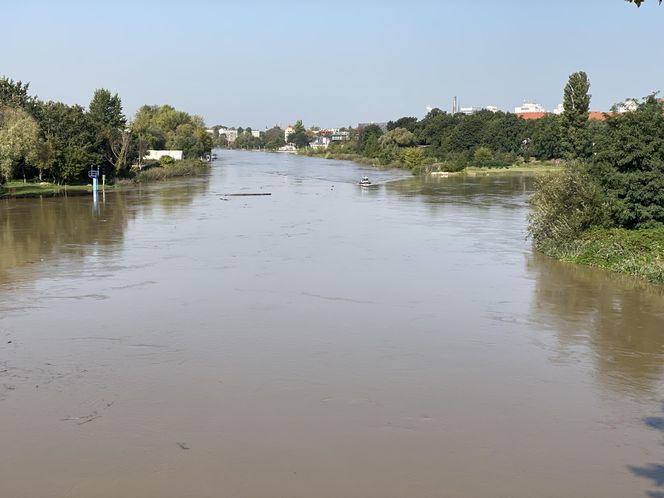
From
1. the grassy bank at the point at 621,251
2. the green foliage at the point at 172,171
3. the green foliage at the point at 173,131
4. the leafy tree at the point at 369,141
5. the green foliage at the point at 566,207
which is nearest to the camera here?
the grassy bank at the point at 621,251

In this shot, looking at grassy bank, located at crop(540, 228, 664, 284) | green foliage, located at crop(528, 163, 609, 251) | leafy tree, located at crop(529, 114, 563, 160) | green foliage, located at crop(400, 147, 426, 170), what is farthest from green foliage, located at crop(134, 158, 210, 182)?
grassy bank, located at crop(540, 228, 664, 284)

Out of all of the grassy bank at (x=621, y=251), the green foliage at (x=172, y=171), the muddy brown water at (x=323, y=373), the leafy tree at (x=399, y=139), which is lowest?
the muddy brown water at (x=323, y=373)

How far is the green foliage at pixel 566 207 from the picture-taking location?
22558mm

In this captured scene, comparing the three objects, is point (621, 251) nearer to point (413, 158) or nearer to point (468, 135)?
point (413, 158)

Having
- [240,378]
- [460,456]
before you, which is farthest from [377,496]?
[240,378]

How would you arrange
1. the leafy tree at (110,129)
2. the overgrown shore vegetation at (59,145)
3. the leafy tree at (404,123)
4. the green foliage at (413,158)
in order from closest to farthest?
the overgrown shore vegetation at (59,145) < the leafy tree at (110,129) < the green foliage at (413,158) < the leafy tree at (404,123)

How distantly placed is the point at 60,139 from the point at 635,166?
3738cm

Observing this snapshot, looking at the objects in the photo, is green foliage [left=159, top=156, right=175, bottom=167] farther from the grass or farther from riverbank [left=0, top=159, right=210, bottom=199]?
the grass

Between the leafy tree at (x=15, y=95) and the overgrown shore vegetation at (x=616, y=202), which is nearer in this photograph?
the overgrown shore vegetation at (x=616, y=202)

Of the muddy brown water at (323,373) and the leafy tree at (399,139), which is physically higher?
the leafy tree at (399,139)

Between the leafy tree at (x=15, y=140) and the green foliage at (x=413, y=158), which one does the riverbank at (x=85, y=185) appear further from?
the green foliage at (x=413, y=158)

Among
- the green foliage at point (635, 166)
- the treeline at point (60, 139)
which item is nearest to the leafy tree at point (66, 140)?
the treeline at point (60, 139)

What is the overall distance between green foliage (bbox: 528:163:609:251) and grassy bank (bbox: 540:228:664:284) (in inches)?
13.5

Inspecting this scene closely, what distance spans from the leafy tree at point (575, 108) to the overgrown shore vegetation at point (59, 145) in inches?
1422
